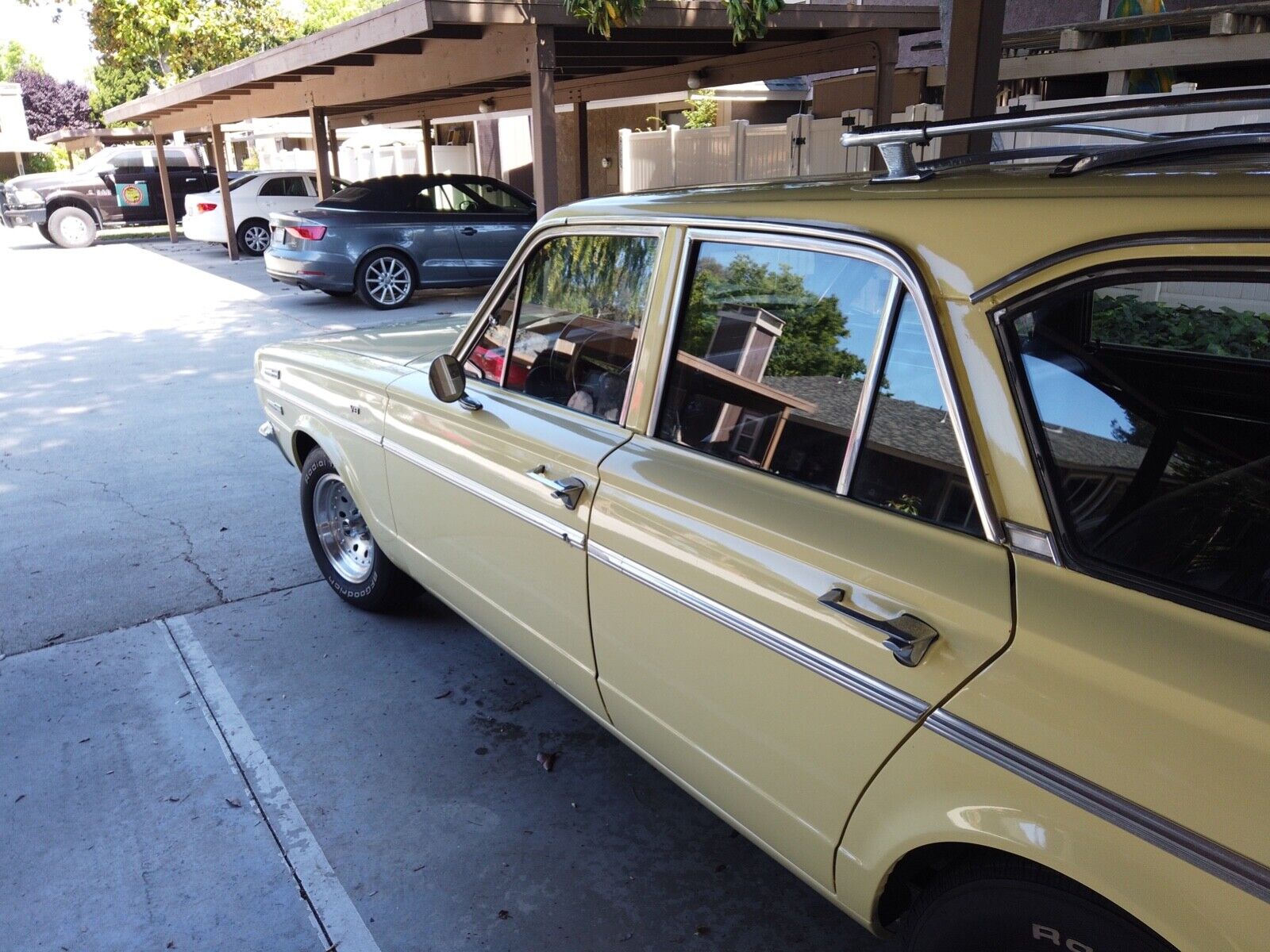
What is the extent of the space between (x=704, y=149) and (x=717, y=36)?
7325mm

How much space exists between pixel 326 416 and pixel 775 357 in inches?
91.4

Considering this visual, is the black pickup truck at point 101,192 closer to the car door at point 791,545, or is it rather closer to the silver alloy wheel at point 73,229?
the silver alloy wheel at point 73,229

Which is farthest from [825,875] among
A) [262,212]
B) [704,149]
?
[262,212]

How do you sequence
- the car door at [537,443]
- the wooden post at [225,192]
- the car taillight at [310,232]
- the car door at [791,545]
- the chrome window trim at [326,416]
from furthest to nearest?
the wooden post at [225,192], the car taillight at [310,232], the chrome window trim at [326,416], the car door at [537,443], the car door at [791,545]

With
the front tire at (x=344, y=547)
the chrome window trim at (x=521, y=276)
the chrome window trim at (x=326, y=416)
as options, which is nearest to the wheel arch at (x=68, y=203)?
the chrome window trim at (x=326, y=416)

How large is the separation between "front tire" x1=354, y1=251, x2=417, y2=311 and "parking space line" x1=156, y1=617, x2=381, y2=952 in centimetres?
892

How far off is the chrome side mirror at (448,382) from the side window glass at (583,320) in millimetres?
144

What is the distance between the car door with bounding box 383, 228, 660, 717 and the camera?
8.52 ft

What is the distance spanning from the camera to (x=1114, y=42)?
853 cm

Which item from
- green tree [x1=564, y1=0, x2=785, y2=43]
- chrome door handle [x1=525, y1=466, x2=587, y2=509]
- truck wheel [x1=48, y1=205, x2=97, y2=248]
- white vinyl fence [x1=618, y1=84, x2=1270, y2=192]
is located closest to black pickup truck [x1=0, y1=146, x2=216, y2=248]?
truck wheel [x1=48, y1=205, x2=97, y2=248]

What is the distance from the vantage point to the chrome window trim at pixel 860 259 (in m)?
1.69

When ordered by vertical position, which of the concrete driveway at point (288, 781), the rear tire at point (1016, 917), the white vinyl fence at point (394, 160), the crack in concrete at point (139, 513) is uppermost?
the white vinyl fence at point (394, 160)

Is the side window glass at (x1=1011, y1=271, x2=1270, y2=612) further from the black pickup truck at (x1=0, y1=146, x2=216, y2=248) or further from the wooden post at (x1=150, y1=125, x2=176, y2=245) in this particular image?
the black pickup truck at (x1=0, y1=146, x2=216, y2=248)

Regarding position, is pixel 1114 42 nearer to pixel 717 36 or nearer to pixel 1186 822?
pixel 717 36
